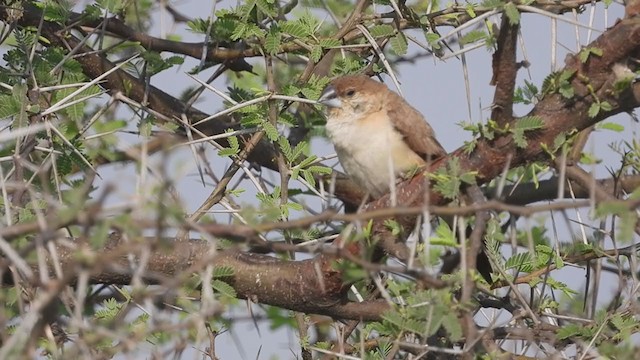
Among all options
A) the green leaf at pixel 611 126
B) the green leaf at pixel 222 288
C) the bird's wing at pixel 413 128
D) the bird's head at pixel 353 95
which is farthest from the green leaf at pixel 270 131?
the green leaf at pixel 611 126

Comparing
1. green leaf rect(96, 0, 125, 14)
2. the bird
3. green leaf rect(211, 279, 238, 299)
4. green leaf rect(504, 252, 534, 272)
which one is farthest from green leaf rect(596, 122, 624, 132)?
green leaf rect(96, 0, 125, 14)

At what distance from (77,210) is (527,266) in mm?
2477

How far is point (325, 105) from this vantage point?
4.97m

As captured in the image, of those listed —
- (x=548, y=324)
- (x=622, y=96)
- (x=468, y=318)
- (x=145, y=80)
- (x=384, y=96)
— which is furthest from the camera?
(x=384, y=96)

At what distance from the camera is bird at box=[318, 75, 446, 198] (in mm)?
4914

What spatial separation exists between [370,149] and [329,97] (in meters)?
0.31

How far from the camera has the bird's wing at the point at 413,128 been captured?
4992 mm

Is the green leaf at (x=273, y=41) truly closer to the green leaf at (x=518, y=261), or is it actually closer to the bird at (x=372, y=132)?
the bird at (x=372, y=132)

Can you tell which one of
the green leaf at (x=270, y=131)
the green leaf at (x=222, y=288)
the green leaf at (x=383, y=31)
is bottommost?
the green leaf at (x=222, y=288)

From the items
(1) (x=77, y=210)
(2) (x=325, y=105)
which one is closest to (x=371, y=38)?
(2) (x=325, y=105)

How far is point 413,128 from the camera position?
507 centimetres

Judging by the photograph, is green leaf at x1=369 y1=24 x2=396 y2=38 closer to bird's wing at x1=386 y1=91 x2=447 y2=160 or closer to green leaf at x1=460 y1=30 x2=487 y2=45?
green leaf at x1=460 y1=30 x2=487 y2=45

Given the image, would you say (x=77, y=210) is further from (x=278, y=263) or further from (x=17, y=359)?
(x=278, y=263)

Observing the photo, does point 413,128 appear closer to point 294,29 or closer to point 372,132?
point 372,132
